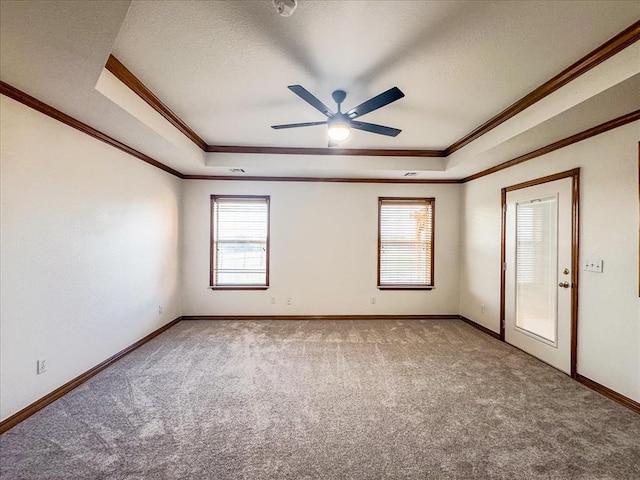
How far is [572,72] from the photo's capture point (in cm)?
226

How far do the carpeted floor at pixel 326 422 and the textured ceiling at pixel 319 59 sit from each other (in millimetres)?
2469

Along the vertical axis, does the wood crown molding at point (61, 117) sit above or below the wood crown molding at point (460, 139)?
below

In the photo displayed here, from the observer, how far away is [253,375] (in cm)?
307

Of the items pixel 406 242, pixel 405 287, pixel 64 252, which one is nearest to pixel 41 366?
pixel 64 252

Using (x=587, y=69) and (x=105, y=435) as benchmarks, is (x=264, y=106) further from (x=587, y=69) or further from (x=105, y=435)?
(x=105, y=435)

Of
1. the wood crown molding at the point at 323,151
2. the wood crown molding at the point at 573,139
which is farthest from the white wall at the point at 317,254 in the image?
the wood crown molding at the point at 573,139

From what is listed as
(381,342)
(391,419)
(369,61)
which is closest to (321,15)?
(369,61)

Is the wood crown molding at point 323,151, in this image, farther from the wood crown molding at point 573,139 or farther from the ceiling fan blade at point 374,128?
the ceiling fan blade at point 374,128

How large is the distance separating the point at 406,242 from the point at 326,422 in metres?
3.63

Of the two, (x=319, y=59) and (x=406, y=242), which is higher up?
(x=319, y=59)

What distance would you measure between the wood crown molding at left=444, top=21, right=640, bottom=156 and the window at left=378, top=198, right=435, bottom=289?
195cm

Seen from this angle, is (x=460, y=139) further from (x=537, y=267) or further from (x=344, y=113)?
(x=344, y=113)

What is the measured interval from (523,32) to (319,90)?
1524mm

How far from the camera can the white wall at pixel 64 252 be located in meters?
2.21
